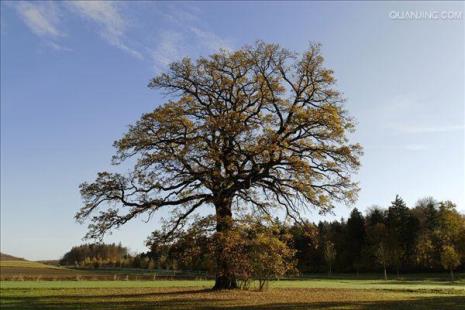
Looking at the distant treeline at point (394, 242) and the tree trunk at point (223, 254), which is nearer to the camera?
the tree trunk at point (223, 254)

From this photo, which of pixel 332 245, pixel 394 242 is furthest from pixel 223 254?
pixel 394 242

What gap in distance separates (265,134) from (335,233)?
7456 cm

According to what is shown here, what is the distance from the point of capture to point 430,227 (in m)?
85.4

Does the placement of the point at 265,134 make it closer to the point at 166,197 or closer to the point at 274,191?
the point at 274,191

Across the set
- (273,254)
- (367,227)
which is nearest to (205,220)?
(273,254)

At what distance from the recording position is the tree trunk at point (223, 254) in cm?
2745

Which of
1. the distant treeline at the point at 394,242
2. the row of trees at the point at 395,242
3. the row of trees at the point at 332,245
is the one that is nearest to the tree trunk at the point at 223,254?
the row of trees at the point at 332,245

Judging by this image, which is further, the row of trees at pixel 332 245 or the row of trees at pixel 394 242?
the row of trees at pixel 394 242

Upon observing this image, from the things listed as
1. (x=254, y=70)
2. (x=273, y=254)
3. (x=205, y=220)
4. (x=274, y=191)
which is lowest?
(x=273, y=254)

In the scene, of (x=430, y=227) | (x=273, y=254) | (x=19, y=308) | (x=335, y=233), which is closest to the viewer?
(x=19, y=308)

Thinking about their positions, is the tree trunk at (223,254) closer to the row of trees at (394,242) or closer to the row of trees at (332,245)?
the row of trees at (332,245)

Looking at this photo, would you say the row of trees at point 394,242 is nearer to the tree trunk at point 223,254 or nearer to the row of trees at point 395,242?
the row of trees at point 395,242

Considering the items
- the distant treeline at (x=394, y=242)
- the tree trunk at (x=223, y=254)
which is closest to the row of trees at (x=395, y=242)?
the distant treeline at (x=394, y=242)

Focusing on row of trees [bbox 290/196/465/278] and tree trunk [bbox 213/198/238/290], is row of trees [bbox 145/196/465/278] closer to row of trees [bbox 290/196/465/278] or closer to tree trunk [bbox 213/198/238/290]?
row of trees [bbox 290/196/465/278]
